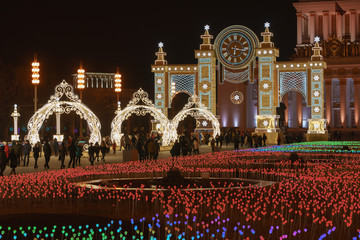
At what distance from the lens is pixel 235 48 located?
56219mm

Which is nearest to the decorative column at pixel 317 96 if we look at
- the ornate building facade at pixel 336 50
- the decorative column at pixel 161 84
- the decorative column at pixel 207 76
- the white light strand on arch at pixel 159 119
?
the decorative column at pixel 207 76

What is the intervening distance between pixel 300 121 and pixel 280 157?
151 ft

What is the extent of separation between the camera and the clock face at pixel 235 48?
5559 cm

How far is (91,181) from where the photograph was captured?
76.5 ft

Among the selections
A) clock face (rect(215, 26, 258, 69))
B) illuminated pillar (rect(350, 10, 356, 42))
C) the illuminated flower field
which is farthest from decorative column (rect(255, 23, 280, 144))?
illuminated pillar (rect(350, 10, 356, 42))

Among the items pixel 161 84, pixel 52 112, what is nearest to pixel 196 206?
pixel 52 112

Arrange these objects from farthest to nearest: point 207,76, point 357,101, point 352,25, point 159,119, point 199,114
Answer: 1. point 352,25
2. point 357,101
3. point 207,76
4. point 199,114
5. point 159,119

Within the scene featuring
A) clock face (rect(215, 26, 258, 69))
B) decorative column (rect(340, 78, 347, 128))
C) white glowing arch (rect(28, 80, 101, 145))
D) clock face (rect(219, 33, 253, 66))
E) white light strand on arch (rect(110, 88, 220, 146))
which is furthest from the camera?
decorative column (rect(340, 78, 347, 128))

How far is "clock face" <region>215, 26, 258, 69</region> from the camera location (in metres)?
55.6

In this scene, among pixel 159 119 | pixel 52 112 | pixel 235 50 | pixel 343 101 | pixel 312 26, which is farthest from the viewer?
pixel 312 26

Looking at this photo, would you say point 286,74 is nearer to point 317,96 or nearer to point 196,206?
point 317,96

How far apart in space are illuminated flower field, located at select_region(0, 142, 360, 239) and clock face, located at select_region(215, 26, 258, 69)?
30050 millimetres

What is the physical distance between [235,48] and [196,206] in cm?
4092

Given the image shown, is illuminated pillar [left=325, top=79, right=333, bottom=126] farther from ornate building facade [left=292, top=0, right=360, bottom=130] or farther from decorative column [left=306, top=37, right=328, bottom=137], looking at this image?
decorative column [left=306, top=37, right=328, bottom=137]
